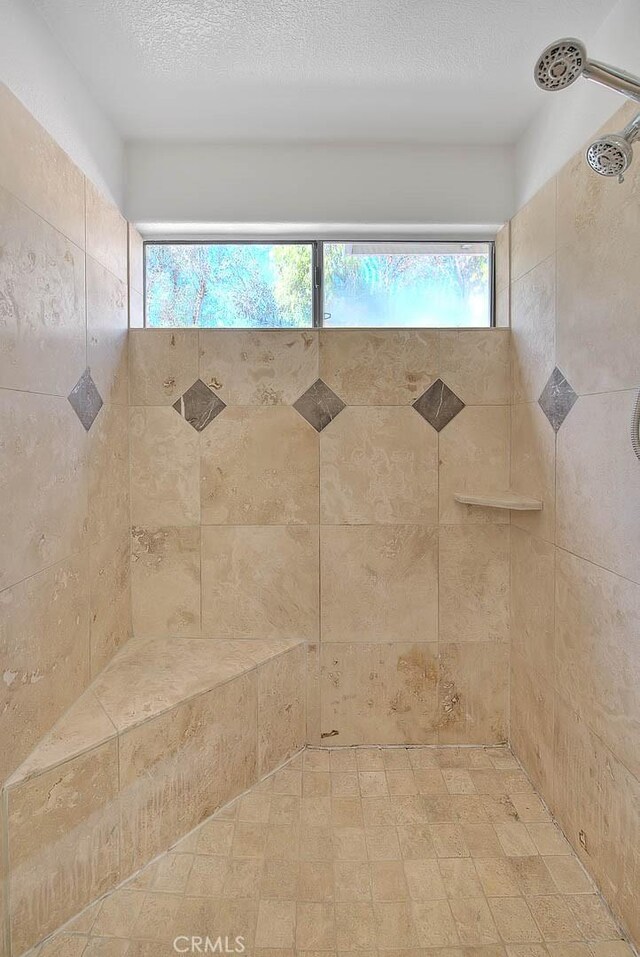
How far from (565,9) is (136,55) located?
3.79ft

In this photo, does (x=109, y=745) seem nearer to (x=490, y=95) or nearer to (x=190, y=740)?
(x=190, y=740)

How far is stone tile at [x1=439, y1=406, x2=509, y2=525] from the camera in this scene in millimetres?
1945

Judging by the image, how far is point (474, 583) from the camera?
1.97 meters

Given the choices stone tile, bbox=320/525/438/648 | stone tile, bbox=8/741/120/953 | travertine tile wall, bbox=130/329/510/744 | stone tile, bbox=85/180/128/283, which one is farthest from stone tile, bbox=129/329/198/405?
stone tile, bbox=8/741/120/953

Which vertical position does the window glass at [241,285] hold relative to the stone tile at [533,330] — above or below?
above

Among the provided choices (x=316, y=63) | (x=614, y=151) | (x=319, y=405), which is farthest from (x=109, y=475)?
(x=614, y=151)

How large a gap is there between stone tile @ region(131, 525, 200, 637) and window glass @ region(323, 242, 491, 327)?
1.03 meters

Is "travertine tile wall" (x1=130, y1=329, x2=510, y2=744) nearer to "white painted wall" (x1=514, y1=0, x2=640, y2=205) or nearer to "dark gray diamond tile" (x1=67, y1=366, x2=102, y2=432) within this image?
"dark gray diamond tile" (x1=67, y1=366, x2=102, y2=432)

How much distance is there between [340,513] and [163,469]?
2.26 feet

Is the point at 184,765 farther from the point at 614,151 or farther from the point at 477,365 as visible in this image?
the point at 614,151

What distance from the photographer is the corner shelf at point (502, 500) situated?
5.50ft

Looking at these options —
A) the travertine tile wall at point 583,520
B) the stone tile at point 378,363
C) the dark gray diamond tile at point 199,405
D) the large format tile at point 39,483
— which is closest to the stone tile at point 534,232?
the travertine tile wall at point 583,520

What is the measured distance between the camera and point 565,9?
1316 millimetres

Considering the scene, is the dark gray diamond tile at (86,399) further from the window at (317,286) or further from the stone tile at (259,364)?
the window at (317,286)
